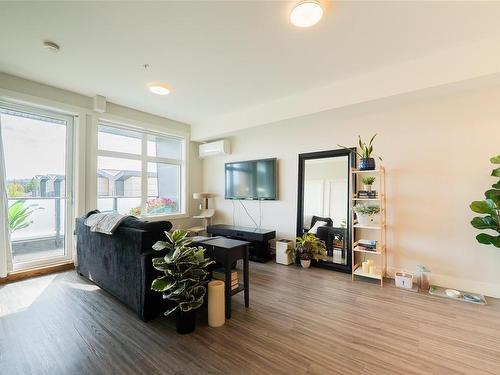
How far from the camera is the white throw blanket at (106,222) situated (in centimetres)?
244

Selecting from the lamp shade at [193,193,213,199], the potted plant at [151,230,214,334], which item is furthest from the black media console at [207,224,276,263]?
the potted plant at [151,230,214,334]

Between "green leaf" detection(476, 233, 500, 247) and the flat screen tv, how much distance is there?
108 inches

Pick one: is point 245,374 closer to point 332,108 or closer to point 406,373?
point 406,373

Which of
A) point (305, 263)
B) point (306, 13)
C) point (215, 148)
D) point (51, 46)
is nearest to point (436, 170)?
point (305, 263)

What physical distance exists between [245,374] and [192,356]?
43 centimetres

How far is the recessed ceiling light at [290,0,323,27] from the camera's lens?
1828 mm

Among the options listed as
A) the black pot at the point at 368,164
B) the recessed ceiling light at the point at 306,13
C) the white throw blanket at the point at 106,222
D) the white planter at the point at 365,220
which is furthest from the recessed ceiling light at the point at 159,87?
the white planter at the point at 365,220

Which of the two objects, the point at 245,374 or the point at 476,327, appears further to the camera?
the point at 476,327

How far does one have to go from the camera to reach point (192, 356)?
1.70 m

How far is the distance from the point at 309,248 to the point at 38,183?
428 centimetres

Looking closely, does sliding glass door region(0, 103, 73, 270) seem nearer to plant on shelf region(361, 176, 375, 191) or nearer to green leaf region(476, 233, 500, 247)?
plant on shelf region(361, 176, 375, 191)

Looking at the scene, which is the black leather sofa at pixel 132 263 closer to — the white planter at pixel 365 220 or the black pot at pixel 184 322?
the black pot at pixel 184 322

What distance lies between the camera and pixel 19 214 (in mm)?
3285

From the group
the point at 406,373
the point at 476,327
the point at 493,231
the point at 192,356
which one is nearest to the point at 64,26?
the point at 192,356
